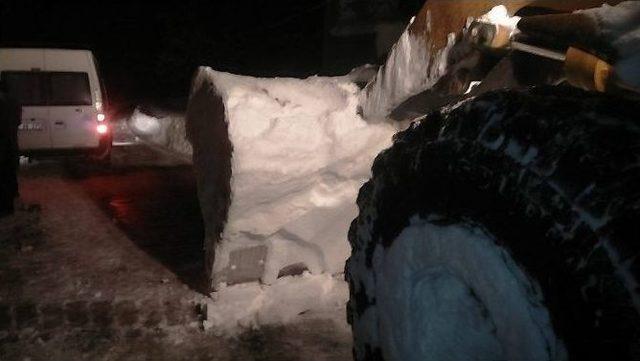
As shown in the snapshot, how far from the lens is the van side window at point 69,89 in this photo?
10602 mm

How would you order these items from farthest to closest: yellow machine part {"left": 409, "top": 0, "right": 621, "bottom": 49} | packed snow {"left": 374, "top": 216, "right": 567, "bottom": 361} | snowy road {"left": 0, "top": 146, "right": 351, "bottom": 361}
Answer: snowy road {"left": 0, "top": 146, "right": 351, "bottom": 361} < yellow machine part {"left": 409, "top": 0, "right": 621, "bottom": 49} < packed snow {"left": 374, "top": 216, "right": 567, "bottom": 361}

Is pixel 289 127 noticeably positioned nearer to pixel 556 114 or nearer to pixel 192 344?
pixel 192 344

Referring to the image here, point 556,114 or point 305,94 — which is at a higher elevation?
point 305,94

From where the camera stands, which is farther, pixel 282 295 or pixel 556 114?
pixel 282 295

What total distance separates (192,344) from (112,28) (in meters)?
28.9

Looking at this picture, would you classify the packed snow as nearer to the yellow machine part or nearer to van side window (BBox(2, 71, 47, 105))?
the yellow machine part

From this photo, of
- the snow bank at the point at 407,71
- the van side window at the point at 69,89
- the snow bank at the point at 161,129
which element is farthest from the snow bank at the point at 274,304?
the snow bank at the point at 161,129

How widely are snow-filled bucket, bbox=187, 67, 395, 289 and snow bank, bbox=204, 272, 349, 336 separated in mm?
88

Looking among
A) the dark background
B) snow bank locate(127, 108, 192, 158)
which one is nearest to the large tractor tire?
snow bank locate(127, 108, 192, 158)

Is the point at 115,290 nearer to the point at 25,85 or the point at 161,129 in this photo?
the point at 25,85

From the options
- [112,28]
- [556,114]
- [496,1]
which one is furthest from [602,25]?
[112,28]

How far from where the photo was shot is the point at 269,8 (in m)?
24.7

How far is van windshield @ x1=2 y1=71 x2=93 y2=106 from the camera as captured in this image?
1038 cm

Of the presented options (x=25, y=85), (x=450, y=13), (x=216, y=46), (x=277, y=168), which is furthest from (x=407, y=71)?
(x=216, y=46)
